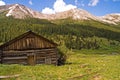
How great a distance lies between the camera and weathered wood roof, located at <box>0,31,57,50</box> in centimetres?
4922

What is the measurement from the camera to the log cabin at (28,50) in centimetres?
4931

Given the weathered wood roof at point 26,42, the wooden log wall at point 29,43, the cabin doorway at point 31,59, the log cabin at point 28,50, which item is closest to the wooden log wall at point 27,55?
the log cabin at point 28,50

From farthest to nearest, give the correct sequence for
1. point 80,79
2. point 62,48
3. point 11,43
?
point 62,48
point 11,43
point 80,79

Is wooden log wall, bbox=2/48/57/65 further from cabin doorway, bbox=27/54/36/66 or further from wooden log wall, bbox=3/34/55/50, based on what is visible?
wooden log wall, bbox=3/34/55/50

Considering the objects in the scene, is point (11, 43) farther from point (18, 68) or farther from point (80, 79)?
point (80, 79)

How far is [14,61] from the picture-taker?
4966 centimetres

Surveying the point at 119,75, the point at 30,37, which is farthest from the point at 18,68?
the point at 30,37

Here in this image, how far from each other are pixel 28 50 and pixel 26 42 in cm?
152

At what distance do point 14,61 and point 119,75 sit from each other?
85.4 feet

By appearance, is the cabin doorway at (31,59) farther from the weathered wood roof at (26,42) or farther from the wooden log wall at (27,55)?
the weathered wood roof at (26,42)

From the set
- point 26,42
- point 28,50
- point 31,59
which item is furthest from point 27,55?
point 26,42

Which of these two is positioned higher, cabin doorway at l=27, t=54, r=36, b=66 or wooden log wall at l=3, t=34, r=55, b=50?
wooden log wall at l=3, t=34, r=55, b=50

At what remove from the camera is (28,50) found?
165ft

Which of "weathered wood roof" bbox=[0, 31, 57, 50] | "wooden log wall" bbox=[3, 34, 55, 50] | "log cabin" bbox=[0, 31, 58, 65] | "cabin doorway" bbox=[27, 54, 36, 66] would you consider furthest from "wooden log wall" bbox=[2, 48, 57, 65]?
"weathered wood roof" bbox=[0, 31, 57, 50]
